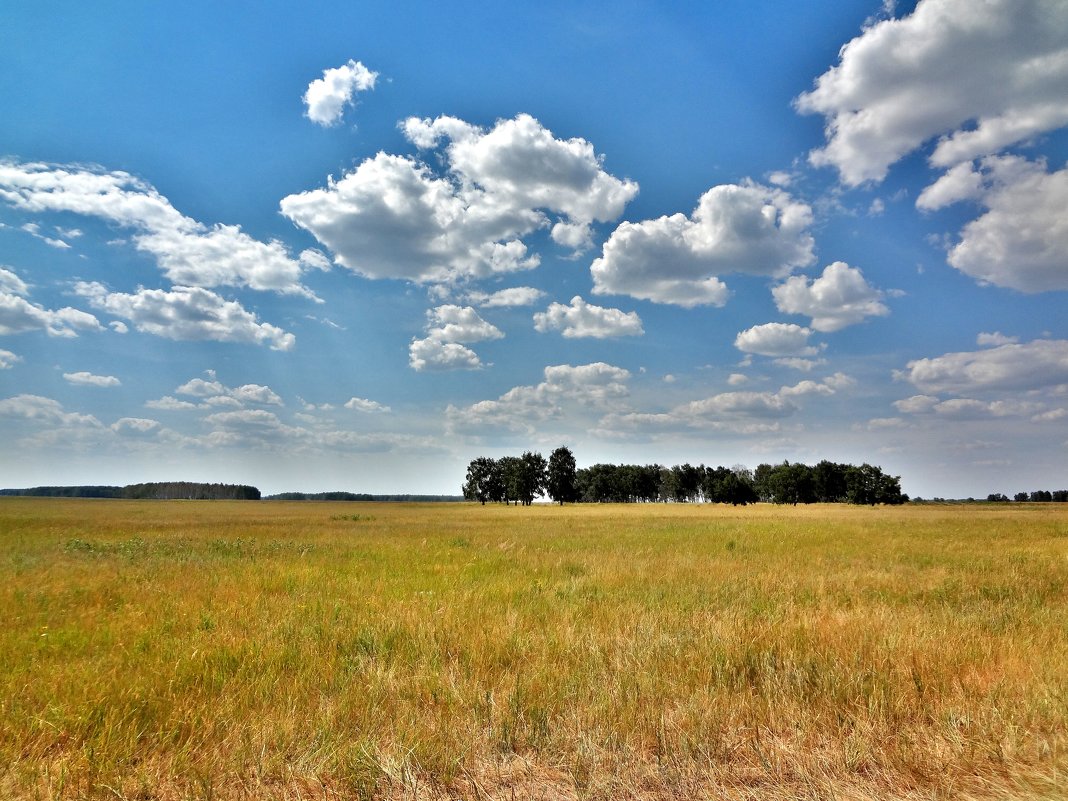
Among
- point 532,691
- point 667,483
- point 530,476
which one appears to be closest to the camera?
point 532,691

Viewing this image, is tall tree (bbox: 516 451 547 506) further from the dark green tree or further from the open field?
the open field

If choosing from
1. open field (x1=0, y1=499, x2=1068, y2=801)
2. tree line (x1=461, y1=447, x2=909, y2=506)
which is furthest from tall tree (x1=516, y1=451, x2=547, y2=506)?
open field (x1=0, y1=499, x2=1068, y2=801)

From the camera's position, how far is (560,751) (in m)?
4.26

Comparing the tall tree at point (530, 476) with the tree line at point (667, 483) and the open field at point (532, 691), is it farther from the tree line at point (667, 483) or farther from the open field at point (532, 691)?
the open field at point (532, 691)

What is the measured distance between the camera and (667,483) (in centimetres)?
18012

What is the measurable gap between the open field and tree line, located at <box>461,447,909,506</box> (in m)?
117

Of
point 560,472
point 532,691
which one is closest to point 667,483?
point 560,472

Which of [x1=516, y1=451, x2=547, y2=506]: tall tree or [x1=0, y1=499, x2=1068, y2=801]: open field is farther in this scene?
[x1=516, y1=451, x2=547, y2=506]: tall tree

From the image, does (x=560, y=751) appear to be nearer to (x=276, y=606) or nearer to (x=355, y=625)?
(x=355, y=625)

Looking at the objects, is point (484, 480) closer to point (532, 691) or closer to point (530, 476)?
point (530, 476)

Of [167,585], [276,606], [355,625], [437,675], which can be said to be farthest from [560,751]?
[167,585]

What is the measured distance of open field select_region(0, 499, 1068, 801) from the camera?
3908 mm

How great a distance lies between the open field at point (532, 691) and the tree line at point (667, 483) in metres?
117

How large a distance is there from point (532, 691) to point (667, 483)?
182 meters
